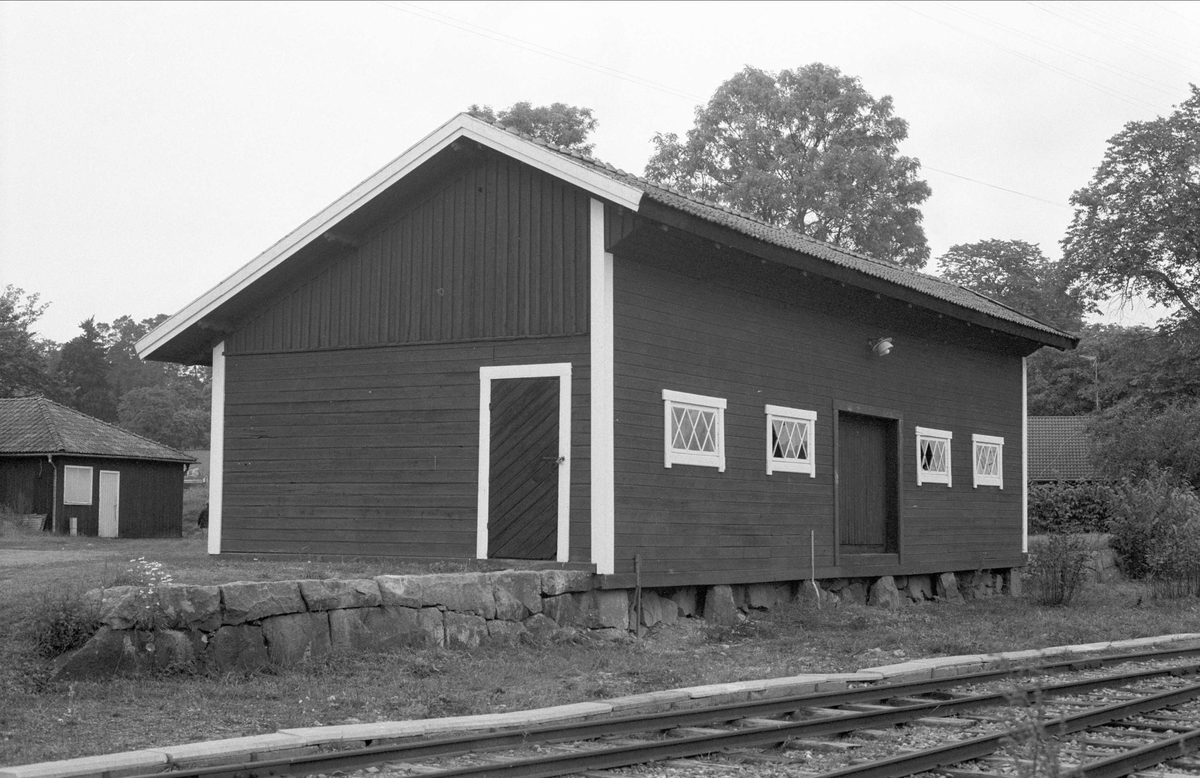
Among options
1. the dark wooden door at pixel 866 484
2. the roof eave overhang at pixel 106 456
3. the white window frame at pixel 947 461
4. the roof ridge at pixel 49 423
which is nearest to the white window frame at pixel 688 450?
the dark wooden door at pixel 866 484

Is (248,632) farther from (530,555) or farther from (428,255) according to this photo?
(428,255)

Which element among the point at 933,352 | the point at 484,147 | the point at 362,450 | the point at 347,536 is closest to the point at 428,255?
the point at 484,147

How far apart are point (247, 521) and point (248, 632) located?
18.8 ft

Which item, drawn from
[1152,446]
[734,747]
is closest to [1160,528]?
[1152,446]

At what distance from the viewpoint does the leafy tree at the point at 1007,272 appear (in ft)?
188

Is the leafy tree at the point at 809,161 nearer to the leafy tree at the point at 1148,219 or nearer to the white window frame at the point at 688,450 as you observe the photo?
the leafy tree at the point at 1148,219

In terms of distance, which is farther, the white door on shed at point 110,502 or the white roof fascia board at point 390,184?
the white door on shed at point 110,502

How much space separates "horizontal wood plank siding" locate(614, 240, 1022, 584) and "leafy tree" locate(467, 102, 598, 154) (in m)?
20.9

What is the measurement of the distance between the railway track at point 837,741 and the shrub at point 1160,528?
11015mm

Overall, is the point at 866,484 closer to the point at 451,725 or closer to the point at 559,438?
the point at 559,438

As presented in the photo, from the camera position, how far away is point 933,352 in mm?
20062

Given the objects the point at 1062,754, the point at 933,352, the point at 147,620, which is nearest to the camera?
the point at 1062,754

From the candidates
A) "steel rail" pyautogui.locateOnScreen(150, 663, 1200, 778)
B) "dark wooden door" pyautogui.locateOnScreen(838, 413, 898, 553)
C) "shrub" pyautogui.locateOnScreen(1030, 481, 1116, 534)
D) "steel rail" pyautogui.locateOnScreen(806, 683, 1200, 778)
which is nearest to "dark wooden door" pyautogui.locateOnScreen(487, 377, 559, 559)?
"steel rail" pyautogui.locateOnScreen(150, 663, 1200, 778)

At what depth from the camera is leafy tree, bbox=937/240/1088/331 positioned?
57.2m
